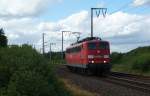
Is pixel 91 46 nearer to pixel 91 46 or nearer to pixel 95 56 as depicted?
pixel 91 46

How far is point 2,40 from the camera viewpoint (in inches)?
1312

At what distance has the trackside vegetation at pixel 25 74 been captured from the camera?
1521 centimetres

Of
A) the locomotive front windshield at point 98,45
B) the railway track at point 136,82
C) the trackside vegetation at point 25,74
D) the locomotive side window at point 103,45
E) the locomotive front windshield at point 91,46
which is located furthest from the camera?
the locomotive side window at point 103,45

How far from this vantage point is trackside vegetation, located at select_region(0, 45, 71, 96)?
599 inches

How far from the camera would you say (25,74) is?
15.6m

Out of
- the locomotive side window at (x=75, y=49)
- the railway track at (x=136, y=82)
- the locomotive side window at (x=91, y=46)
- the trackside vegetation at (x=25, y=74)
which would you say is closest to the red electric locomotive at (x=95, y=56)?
the locomotive side window at (x=91, y=46)

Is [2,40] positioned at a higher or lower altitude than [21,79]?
higher

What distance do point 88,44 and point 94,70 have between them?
97.3 inches

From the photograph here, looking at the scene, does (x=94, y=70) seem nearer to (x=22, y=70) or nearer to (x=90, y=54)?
(x=90, y=54)

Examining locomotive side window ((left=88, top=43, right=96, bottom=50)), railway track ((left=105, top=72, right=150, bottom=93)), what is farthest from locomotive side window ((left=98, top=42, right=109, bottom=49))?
railway track ((left=105, top=72, right=150, bottom=93))

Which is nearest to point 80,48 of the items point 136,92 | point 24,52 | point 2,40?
point 2,40

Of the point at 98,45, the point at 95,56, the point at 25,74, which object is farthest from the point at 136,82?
the point at 25,74

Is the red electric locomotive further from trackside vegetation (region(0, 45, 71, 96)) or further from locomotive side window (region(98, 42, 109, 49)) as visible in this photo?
trackside vegetation (region(0, 45, 71, 96))

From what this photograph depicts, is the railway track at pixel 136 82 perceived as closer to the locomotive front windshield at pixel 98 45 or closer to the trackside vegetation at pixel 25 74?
the locomotive front windshield at pixel 98 45
